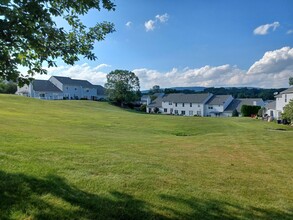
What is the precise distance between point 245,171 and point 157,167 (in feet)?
11.1

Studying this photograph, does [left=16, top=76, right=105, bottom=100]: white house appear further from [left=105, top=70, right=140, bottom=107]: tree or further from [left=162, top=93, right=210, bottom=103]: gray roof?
[left=162, top=93, right=210, bottom=103]: gray roof

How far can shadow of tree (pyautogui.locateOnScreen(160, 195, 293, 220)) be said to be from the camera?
5.84m

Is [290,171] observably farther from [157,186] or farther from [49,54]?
[49,54]

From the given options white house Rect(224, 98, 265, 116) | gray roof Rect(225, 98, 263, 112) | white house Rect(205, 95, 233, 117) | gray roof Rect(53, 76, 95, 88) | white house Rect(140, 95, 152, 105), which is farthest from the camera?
white house Rect(140, 95, 152, 105)

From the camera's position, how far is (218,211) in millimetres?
6164

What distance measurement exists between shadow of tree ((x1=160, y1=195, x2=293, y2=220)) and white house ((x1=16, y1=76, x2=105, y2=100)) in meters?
80.7

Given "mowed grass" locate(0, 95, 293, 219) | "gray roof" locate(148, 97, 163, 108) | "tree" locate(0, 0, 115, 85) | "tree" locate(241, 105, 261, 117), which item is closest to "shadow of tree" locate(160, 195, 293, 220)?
"mowed grass" locate(0, 95, 293, 219)

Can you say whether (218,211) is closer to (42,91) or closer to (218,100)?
(218,100)

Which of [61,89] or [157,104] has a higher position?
[61,89]

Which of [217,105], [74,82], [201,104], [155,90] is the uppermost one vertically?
[155,90]

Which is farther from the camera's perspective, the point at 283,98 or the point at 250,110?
the point at 250,110

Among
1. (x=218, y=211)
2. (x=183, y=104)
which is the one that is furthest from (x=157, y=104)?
(x=218, y=211)

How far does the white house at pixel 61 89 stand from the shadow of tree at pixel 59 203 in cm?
7943

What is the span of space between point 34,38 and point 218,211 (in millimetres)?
4963
